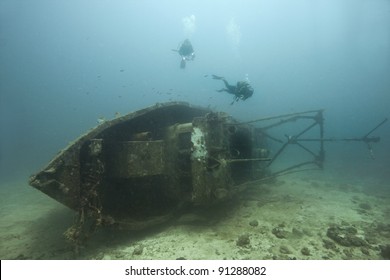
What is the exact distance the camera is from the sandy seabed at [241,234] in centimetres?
396

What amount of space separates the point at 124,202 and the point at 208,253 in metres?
2.14

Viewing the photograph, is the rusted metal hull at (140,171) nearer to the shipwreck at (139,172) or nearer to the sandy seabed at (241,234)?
the shipwreck at (139,172)

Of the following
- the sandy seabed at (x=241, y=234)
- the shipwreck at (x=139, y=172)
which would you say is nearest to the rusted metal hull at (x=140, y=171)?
the shipwreck at (x=139, y=172)

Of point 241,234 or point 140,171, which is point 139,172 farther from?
point 241,234

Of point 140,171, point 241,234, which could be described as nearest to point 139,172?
point 140,171

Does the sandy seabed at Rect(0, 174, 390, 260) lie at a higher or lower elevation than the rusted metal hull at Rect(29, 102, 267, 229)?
lower

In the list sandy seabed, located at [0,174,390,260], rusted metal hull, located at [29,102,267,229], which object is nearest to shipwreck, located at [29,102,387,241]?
→ rusted metal hull, located at [29,102,267,229]

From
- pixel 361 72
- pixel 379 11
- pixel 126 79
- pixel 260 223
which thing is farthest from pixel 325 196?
pixel 126 79

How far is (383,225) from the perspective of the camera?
16.8ft

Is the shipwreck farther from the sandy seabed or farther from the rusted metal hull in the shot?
the sandy seabed

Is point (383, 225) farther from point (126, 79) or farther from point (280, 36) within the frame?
point (126, 79)

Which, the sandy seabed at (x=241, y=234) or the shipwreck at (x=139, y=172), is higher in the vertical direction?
the shipwreck at (x=139, y=172)

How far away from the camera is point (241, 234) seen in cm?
454

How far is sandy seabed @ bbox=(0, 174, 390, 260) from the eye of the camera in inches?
156
